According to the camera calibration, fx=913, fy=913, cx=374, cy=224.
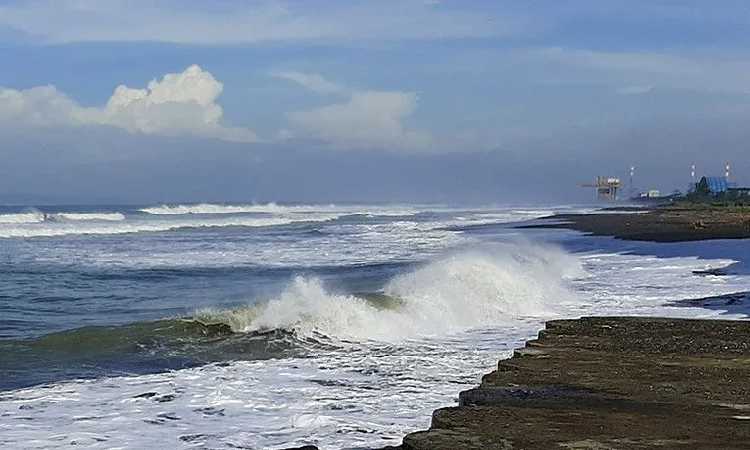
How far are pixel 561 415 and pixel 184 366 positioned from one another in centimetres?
780

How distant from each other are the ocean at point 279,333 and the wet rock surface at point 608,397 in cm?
182

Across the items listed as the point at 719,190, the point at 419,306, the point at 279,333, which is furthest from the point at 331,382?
the point at 719,190

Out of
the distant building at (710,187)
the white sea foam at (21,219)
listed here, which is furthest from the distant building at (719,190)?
the white sea foam at (21,219)

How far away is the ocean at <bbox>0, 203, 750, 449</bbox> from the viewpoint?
835cm

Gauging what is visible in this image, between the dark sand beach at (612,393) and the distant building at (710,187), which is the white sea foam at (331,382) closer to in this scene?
the dark sand beach at (612,393)

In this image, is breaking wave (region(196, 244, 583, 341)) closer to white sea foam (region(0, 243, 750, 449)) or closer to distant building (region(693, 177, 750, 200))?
white sea foam (region(0, 243, 750, 449))

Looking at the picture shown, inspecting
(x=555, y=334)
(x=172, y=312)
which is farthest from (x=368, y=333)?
(x=555, y=334)

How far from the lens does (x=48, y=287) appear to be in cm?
2253

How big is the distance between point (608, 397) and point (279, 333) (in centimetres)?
988

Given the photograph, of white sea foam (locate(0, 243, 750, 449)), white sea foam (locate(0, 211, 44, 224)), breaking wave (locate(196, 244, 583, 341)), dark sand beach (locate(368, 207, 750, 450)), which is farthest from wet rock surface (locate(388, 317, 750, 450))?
white sea foam (locate(0, 211, 44, 224))

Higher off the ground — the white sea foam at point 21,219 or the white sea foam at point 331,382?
the white sea foam at point 21,219

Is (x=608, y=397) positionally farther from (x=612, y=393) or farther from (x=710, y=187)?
(x=710, y=187)

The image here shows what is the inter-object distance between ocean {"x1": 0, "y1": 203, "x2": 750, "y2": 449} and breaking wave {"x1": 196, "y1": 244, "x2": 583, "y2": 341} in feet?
0.16

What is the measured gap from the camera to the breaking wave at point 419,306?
1521 cm
